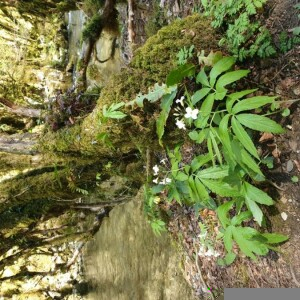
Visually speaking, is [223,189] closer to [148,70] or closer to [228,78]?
[228,78]

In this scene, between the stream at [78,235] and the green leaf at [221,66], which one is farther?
the stream at [78,235]

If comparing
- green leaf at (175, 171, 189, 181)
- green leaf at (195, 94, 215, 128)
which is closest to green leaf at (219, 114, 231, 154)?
green leaf at (195, 94, 215, 128)

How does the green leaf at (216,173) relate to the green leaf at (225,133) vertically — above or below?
below

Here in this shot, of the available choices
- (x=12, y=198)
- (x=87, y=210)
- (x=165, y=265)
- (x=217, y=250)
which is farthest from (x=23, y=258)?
(x=217, y=250)

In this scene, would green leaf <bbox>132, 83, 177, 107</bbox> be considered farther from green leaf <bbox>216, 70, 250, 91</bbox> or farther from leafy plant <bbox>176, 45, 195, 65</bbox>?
green leaf <bbox>216, 70, 250, 91</bbox>

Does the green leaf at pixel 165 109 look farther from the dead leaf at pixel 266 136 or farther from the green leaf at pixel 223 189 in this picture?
the dead leaf at pixel 266 136

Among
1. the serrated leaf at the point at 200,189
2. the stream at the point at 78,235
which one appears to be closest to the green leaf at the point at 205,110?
the serrated leaf at the point at 200,189

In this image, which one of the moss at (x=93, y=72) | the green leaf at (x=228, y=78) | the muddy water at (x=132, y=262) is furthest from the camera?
the moss at (x=93, y=72)

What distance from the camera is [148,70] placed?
224 centimetres

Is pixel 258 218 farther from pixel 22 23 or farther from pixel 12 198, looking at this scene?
pixel 22 23

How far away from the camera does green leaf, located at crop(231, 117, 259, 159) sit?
1588mm

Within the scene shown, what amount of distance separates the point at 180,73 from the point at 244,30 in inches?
17.4

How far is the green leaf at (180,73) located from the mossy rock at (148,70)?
7.3 inches

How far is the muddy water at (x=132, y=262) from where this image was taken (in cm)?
390
